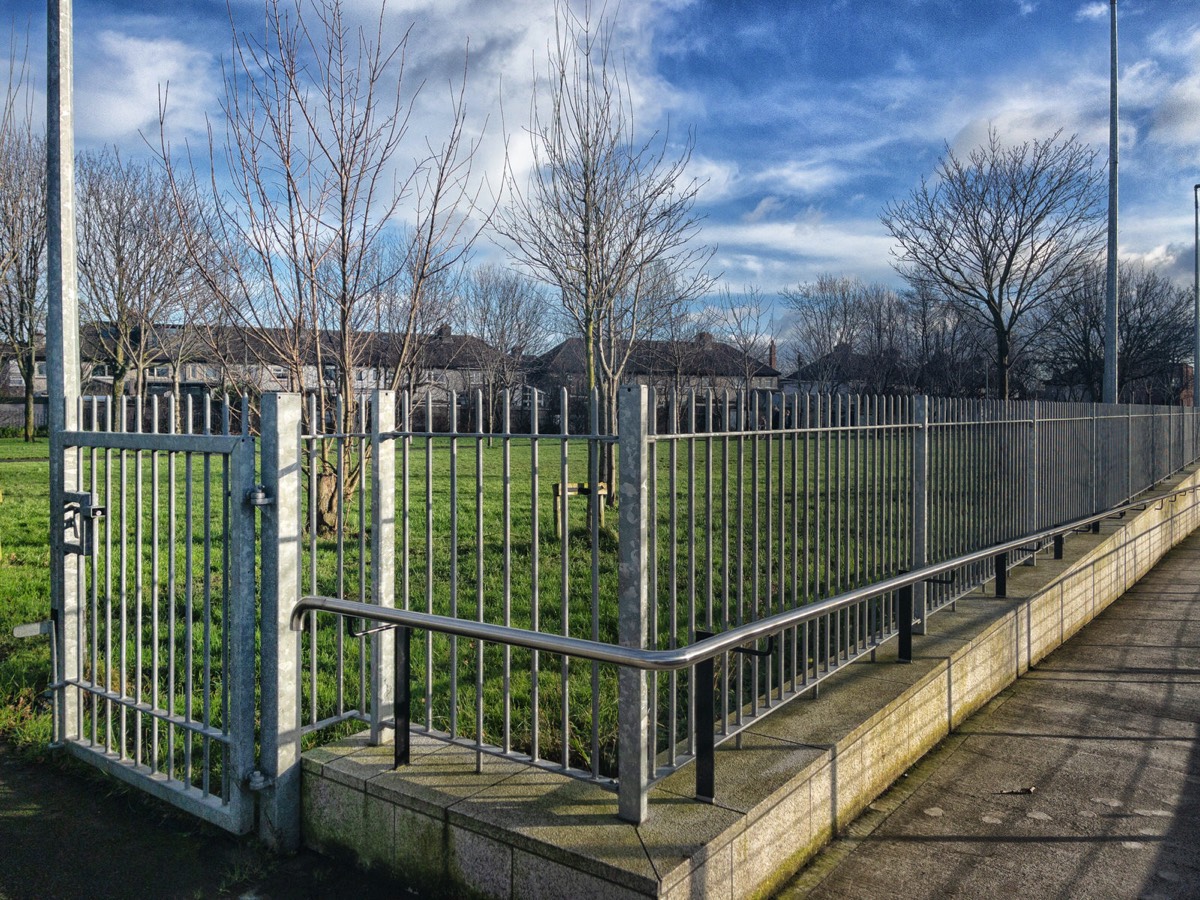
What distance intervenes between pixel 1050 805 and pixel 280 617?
342 centimetres

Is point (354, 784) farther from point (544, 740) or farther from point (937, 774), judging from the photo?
point (937, 774)

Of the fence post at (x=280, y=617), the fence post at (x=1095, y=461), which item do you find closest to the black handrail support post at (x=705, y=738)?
the fence post at (x=280, y=617)

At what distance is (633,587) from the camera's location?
298cm

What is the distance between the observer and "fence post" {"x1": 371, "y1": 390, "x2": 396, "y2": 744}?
12.1ft

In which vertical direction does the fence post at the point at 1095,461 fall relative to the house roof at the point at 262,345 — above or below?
below

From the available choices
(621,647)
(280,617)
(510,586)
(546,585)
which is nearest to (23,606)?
(546,585)

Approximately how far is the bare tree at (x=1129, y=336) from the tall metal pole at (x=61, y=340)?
45.8 m

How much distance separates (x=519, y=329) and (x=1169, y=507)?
34.0 m

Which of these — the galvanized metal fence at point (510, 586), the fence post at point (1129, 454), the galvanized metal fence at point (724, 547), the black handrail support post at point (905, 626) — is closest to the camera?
the galvanized metal fence at point (510, 586)

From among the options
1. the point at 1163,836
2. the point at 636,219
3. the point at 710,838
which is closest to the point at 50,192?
the point at 710,838

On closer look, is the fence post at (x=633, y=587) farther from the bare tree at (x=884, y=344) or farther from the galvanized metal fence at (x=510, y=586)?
the bare tree at (x=884, y=344)

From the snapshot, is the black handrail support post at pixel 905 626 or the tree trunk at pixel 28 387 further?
the tree trunk at pixel 28 387

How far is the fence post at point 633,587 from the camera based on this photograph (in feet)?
9.78

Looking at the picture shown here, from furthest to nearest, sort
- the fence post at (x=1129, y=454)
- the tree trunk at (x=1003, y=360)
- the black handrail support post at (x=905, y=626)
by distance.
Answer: the tree trunk at (x=1003, y=360)
the fence post at (x=1129, y=454)
the black handrail support post at (x=905, y=626)
